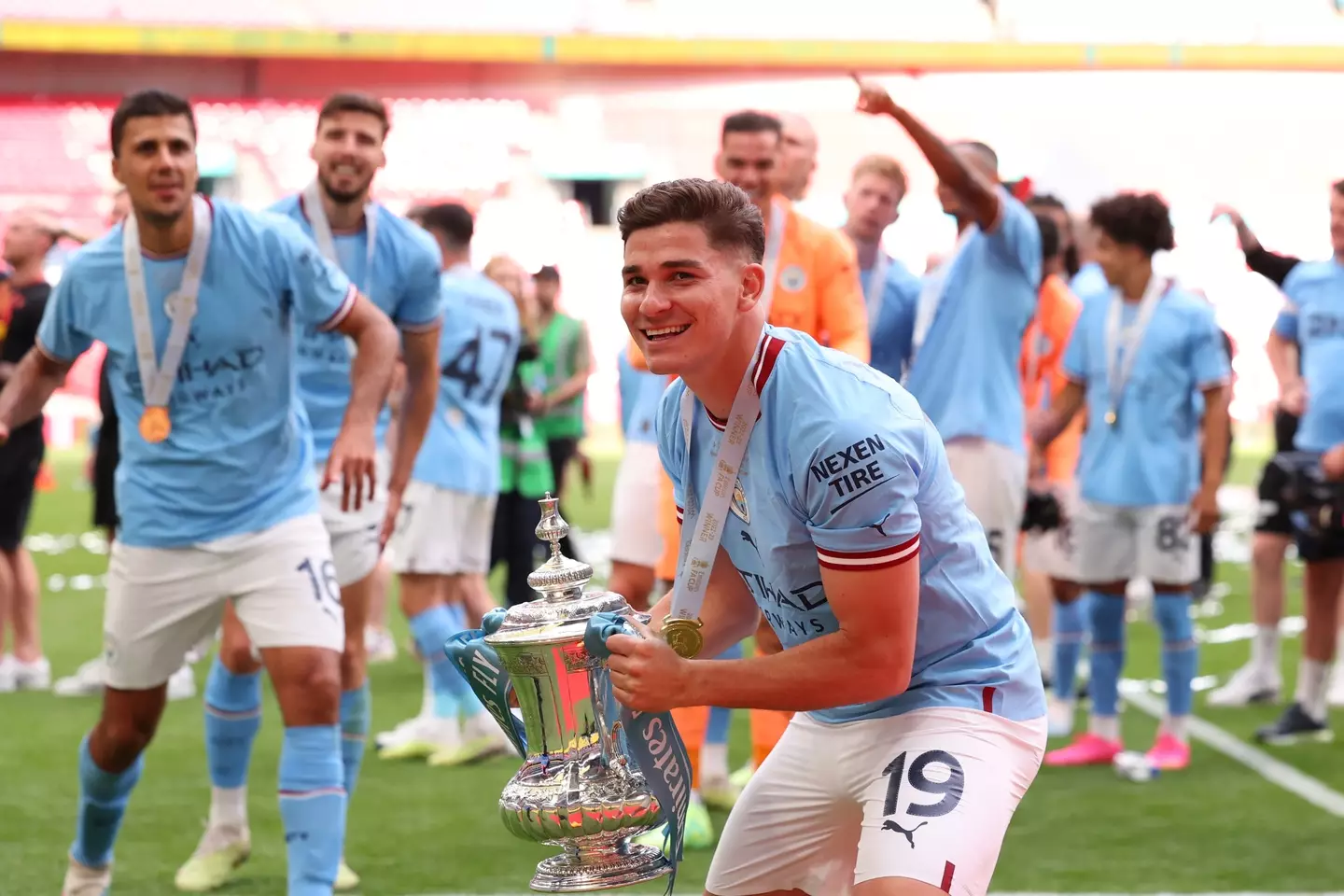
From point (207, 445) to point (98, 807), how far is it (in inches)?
39.2

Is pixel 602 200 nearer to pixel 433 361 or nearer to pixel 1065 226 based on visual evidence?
pixel 1065 226

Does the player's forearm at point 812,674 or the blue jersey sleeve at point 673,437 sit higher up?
the blue jersey sleeve at point 673,437

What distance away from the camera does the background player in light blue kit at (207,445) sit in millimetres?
4516

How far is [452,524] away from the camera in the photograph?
7586 mm

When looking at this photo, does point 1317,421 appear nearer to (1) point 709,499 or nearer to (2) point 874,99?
(2) point 874,99

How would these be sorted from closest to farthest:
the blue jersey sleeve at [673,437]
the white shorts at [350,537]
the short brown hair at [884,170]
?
1. the blue jersey sleeve at [673,437]
2. the white shorts at [350,537]
3. the short brown hair at [884,170]

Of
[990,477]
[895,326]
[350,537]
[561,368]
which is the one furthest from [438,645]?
[561,368]

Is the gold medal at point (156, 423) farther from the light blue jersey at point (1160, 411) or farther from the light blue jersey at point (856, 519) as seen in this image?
the light blue jersey at point (1160, 411)

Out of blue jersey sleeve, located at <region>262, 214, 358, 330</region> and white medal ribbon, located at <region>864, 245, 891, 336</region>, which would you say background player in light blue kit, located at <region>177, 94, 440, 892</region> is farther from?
white medal ribbon, located at <region>864, 245, 891, 336</region>

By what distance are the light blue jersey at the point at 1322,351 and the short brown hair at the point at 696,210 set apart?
5.30 m

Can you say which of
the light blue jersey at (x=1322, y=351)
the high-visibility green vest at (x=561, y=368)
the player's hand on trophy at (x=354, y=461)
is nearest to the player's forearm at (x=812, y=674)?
the player's hand on trophy at (x=354, y=461)

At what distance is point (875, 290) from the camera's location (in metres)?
6.65

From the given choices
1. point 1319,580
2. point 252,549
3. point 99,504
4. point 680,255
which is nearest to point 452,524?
point 99,504

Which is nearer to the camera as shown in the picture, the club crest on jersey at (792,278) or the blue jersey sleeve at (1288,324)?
the club crest on jersey at (792,278)
